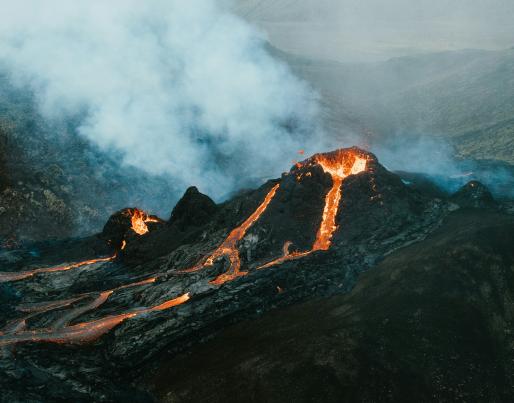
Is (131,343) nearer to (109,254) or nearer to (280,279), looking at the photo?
(280,279)

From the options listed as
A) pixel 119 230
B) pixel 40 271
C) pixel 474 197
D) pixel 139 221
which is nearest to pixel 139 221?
pixel 139 221

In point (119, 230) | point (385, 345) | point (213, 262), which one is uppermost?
point (119, 230)

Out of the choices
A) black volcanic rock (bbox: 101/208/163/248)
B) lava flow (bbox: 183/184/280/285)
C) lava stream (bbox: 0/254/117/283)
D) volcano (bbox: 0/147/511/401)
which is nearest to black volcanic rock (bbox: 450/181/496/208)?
volcano (bbox: 0/147/511/401)

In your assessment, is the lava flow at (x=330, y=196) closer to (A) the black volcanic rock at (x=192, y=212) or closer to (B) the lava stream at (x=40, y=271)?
(A) the black volcanic rock at (x=192, y=212)

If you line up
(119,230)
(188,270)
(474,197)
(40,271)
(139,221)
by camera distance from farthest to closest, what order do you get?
1. (139,221)
2. (119,230)
3. (474,197)
4. (40,271)
5. (188,270)

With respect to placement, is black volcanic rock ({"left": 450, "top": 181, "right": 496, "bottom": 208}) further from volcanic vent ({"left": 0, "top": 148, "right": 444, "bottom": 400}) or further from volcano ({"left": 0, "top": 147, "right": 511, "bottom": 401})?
volcanic vent ({"left": 0, "top": 148, "right": 444, "bottom": 400})

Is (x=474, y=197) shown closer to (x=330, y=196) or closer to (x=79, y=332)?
(x=330, y=196)

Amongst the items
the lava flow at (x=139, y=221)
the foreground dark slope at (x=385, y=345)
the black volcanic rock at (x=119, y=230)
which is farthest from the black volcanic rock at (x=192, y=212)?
the foreground dark slope at (x=385, y=345)
